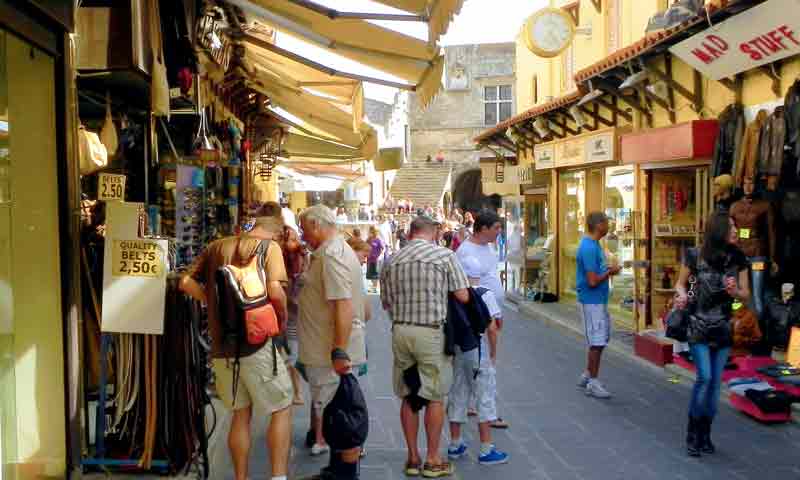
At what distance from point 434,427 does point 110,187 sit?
2.54 metres

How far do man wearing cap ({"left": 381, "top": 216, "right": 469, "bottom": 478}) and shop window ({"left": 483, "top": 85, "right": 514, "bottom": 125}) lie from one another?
116 feet

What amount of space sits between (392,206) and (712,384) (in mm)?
28732

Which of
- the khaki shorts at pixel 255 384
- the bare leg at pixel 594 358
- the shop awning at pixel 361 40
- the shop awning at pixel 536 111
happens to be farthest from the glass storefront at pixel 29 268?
the shop awning at pixel 536 111

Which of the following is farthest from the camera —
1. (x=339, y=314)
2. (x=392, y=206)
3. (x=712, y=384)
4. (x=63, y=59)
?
(x=392, y=206)

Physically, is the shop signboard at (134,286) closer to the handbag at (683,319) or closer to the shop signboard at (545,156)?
the handbag at (683,319)

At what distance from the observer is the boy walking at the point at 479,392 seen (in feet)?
18.5

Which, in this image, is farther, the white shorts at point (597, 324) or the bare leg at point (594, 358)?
the bare leg at point (594, 358)

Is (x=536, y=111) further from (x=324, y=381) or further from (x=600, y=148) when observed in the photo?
(x=324, y=381)

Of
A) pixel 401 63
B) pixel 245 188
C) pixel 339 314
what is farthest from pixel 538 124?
pixel 339 314

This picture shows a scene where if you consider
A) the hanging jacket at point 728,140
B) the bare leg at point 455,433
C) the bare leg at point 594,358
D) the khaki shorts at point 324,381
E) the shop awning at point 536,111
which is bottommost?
the bare leg at point 455,433

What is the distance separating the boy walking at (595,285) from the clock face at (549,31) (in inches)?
265

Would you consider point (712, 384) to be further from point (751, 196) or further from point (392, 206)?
point (392, 206)

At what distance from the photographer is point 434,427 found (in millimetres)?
5285

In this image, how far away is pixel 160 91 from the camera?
5418 millimetres
